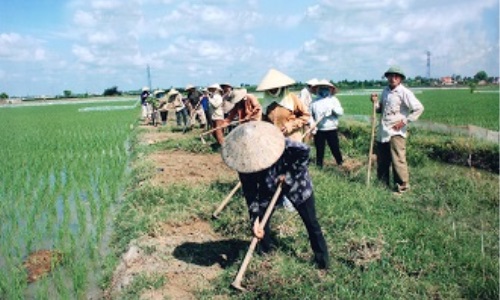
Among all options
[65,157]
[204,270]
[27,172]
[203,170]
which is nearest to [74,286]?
[204,270]

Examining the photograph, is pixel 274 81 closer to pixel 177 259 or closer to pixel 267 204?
pixel 267 204

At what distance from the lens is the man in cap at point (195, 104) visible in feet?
44.0

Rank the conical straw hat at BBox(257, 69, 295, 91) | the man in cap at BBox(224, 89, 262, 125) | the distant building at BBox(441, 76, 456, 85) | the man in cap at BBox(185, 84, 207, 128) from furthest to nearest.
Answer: the distant building at BBox(441, 76, 456, 85)
the man in cap at BBox(185, 84, 207, 128)
the man in cap at BBox(224, 89, 262, 125)
the conical straw hat at BBox(257, 69, 295, 91)

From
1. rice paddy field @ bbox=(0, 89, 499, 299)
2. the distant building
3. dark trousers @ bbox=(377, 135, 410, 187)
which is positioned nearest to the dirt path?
rice paddy field @ bbox=(0, 89, 499, 299)

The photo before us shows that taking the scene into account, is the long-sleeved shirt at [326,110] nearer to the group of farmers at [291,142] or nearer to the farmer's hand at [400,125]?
the group of farmers at [291,142]

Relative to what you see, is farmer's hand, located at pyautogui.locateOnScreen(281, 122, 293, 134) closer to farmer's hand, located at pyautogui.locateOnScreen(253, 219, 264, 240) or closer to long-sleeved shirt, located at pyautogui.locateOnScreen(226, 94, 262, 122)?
long-sleeved shirt, located at pyautogui.locateOnScreen(226, 94, 262, 122)

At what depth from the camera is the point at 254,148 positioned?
10.1 feet

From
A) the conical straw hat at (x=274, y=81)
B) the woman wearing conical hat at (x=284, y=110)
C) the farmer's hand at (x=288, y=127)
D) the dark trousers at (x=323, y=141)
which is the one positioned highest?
the conical straw hat at (x=274, y=81)

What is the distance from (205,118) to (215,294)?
1027 centimetres

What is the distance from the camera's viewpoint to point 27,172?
8.92m

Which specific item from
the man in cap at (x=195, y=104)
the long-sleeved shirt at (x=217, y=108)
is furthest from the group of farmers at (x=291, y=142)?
the man in cap at (x=195, y=104)

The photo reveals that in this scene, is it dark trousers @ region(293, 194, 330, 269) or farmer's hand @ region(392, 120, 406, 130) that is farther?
farmer's hand @ region(392, 120, 406, 130)

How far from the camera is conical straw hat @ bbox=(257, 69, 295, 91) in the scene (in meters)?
4.35

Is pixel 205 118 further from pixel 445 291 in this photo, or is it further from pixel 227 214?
pixel 445 291
